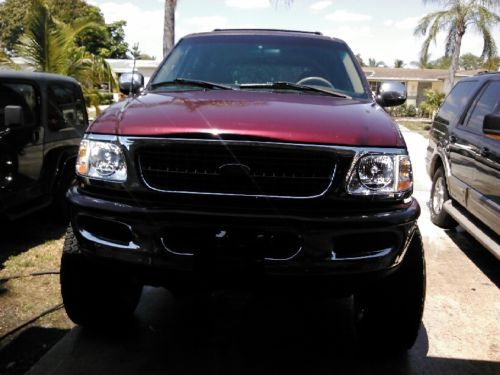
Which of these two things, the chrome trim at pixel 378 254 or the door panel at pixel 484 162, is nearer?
the chrome trim at pixel 378 254

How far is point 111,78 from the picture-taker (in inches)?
472

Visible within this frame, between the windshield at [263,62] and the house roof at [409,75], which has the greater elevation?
the house roof at [409,75]

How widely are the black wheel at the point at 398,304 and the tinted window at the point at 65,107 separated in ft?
13.5

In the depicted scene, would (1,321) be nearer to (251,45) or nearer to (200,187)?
(200,187)

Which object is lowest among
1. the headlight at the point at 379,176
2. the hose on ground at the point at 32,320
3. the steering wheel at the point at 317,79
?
the hose on ground at the point at 32,320

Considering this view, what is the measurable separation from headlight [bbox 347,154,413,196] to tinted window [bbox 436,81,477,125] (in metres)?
3.72

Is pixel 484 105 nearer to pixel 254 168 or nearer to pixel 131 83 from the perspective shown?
pixel 131 83

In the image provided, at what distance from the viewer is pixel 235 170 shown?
2.47 m

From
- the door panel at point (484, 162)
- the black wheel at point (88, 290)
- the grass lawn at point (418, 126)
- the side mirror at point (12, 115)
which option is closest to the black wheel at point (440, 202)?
the door panel at point (484, 162)

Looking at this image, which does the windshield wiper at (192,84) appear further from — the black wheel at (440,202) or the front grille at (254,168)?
the black wheel at (440,202)

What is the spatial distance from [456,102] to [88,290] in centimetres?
497

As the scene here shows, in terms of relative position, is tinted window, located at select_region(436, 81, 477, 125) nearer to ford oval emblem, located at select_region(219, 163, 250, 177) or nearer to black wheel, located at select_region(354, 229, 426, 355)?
black wheel, located at select_region(354, 229, 426, 355)

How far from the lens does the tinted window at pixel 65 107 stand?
572 centimetres

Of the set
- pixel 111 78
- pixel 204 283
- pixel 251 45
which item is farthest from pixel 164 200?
pixel 111 78
